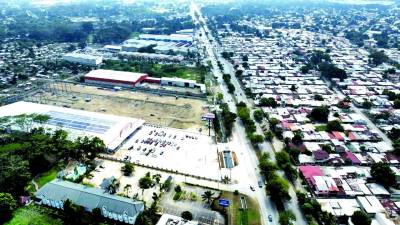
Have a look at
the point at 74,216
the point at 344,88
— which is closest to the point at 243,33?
the point at 344,88

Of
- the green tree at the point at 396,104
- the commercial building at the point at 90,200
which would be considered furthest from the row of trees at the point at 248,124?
the green tree at the point at 396,104

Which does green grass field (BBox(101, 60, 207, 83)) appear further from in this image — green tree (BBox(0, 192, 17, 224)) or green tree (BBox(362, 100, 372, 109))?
green tree (BBox(0, 192, 17, 224))

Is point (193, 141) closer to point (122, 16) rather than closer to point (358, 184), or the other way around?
point (358, 184)

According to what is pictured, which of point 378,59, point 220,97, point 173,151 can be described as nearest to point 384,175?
point 173,151

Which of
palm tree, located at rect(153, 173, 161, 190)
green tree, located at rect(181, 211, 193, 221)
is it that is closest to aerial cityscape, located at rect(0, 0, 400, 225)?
green tree, located at rect(181, 211, 193, 221)

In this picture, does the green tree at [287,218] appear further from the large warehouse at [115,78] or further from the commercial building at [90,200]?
the large warehouse at [115,78]
